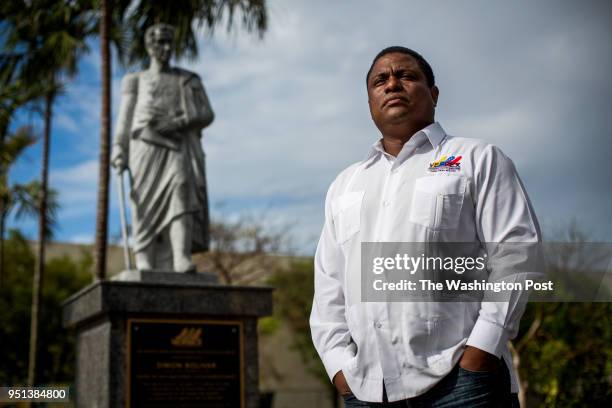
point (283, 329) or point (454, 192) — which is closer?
point (454, 192)

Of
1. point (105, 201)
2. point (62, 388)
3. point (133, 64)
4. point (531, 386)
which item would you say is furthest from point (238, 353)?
point (531, 386)

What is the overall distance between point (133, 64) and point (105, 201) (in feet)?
11.0

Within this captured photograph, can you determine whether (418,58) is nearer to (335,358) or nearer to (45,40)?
(335,358)

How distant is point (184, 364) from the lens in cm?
620

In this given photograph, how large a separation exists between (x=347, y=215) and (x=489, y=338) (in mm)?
699

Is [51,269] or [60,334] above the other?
[51,269]

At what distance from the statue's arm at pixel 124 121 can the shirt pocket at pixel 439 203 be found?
5309 mm

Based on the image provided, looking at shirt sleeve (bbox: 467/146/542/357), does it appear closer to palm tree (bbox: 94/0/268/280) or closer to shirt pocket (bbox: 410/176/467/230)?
shirt pocket (bbox: 410/176/467/230)

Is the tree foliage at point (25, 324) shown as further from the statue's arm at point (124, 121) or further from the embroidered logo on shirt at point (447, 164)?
the embroidered logo on shirt at point (447, 164)

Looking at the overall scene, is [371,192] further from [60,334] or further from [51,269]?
[51,269]

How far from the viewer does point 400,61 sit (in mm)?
2531

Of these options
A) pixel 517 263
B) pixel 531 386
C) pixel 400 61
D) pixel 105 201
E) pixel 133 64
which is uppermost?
pixel 133 64

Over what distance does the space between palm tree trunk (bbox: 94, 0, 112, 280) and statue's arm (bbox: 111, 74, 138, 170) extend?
4.16 m

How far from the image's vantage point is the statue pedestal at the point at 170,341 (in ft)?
19.7
